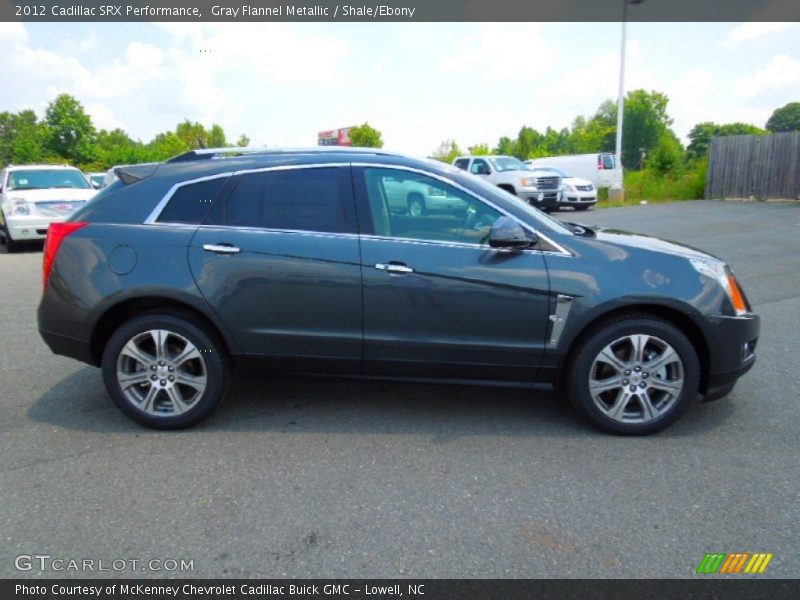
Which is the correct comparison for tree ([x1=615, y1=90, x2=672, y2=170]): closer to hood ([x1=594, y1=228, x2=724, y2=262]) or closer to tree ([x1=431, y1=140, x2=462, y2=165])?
tree ([x1=431, y1=140, x2=462, y2=165])

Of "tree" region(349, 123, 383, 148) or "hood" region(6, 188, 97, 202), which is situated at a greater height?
"tree" region(349, 123, 383, 148)

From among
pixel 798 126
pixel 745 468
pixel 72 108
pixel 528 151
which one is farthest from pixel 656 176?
pixel 798 126

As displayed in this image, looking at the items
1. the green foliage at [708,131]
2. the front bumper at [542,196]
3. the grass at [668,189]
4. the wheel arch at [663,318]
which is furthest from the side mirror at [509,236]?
the green foliage at [708,131]

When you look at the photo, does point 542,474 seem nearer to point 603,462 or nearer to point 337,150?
point 603,462

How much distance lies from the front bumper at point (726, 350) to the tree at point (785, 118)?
104m

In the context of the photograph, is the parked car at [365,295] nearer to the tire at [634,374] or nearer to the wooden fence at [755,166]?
the tire at [634,374]

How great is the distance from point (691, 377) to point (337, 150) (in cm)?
273

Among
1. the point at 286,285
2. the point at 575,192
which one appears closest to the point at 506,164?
the point at 575,192

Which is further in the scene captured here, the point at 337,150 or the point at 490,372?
the point at 337,150

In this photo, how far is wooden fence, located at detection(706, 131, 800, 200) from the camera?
20.2 metres

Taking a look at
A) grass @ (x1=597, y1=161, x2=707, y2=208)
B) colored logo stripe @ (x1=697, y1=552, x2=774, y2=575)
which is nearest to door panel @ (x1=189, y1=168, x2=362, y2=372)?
colored logo stripe @ (x1=697, y1=552, x2=774, y2=575)

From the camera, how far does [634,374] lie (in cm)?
357

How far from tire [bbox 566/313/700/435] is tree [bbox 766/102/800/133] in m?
105

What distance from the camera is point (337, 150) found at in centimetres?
400
